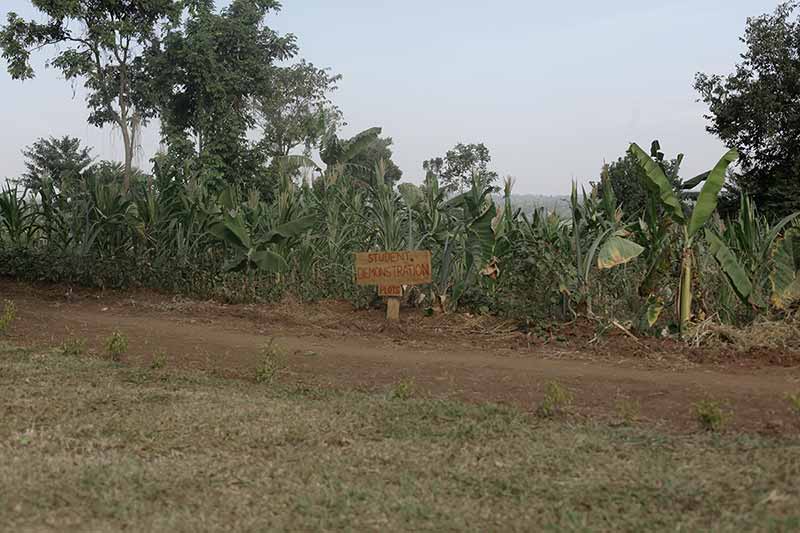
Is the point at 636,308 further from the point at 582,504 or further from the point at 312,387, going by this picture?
the point at 582,504

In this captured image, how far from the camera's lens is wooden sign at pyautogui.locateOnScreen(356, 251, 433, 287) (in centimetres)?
931

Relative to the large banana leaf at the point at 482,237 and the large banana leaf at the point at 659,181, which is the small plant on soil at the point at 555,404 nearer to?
the large banana leaf at the point at 659,181

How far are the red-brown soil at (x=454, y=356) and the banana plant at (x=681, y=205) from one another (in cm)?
53

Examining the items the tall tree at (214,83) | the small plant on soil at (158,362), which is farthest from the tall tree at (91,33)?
the small plant on soil at (158,362)

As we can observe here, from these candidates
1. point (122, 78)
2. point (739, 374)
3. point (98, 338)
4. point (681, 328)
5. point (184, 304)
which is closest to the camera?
point (739, 374)

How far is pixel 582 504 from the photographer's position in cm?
362

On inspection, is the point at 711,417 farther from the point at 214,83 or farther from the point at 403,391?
the point at 214,83

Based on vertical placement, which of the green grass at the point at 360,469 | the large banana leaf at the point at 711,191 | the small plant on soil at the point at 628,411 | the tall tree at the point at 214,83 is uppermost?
the tall tree at the point at 214,83

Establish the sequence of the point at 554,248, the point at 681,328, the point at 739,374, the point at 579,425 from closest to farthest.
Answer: the point at 579,425 → the point at 739,374 → the point at 681,328 → the point at 554,248

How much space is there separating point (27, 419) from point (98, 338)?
349 cm

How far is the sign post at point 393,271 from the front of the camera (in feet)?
30.6

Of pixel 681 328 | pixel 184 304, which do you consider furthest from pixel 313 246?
pixel 681 328

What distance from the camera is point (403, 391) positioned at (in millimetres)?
5773

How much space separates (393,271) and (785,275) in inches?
165
